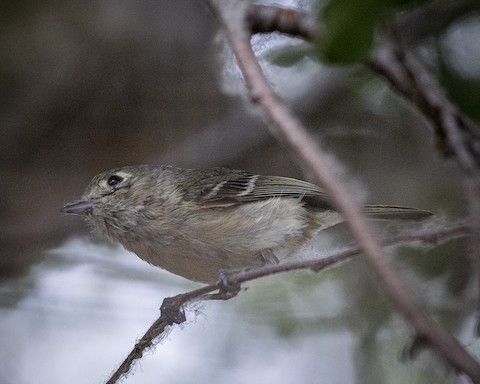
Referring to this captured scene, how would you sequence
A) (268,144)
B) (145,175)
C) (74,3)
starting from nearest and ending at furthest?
(145,175) < (268,144) < (74,3)

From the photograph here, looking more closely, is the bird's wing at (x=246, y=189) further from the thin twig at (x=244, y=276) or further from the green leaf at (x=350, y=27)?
the green leaf at (x=350, y=27)

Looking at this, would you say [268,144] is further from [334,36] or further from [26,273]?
[334,36]

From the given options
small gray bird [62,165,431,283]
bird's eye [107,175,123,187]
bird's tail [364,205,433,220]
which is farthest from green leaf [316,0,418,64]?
bird's eye [107,175,123,187]

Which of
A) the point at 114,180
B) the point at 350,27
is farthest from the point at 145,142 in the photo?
the point at 350,27

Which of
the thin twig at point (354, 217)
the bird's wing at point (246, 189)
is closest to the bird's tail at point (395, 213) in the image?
the bird's wing at point (246, 189)

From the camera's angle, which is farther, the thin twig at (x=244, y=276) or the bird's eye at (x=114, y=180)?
the bird's eye at (x=114, y=180)

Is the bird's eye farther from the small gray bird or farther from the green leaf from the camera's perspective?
the green leaf

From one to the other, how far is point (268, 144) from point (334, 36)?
5.10 ft

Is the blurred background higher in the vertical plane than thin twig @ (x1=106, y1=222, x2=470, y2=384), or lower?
higher

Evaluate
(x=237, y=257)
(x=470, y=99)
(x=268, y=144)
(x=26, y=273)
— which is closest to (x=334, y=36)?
(x=470, y=99)

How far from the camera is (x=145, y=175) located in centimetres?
191

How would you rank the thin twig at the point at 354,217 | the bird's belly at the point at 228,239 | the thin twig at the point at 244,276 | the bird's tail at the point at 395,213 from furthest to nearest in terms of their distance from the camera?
1. the bird's belly at the point at 228,239
2. the bird's tail at the point at 395,213
3. the thin twig at the point at 244,276
4. the thin twig at the point at 354,217

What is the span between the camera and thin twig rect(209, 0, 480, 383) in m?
0.43

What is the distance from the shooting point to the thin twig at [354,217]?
43cm
